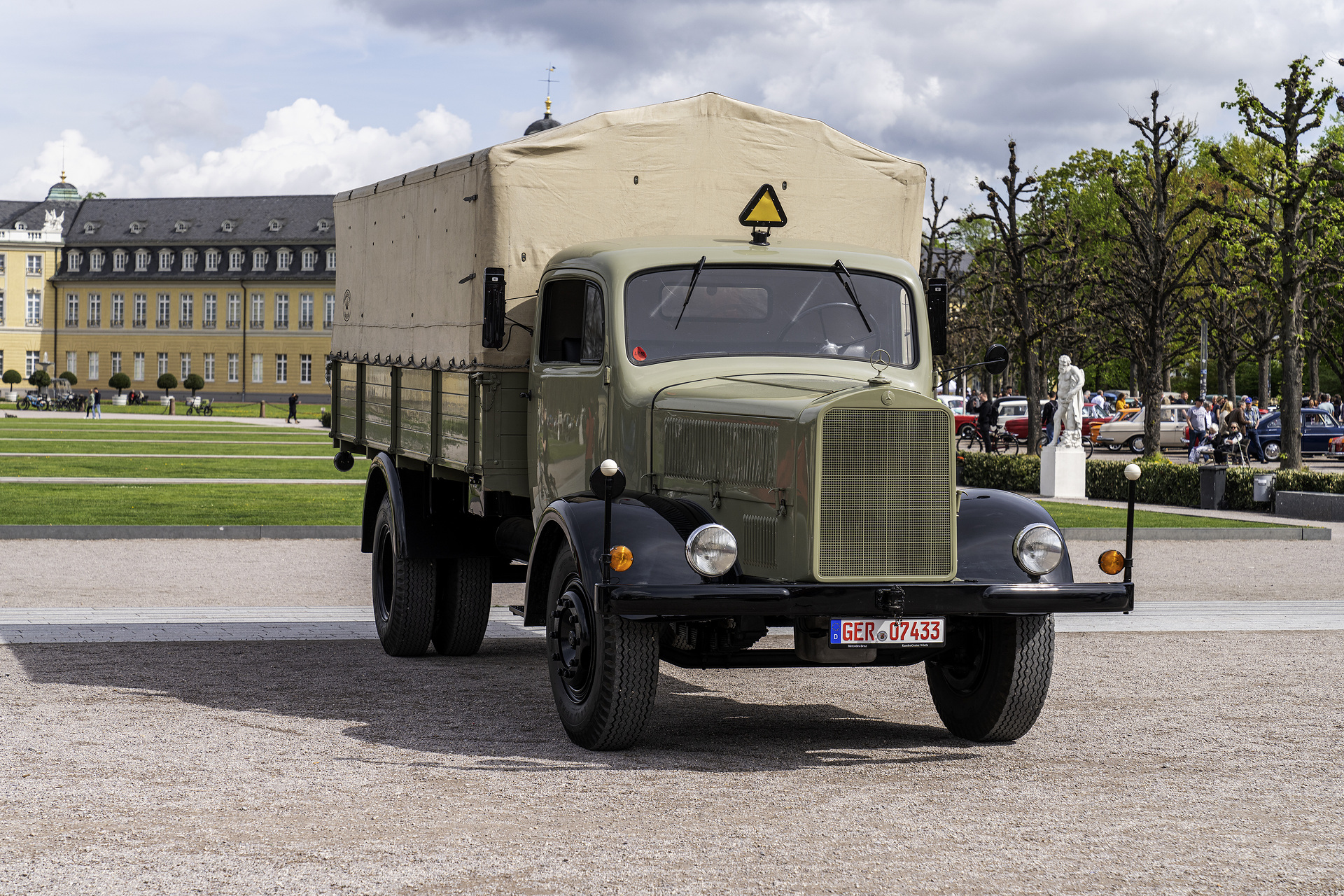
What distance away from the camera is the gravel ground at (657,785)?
5.48 meters

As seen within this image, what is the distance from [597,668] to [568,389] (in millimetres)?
1875

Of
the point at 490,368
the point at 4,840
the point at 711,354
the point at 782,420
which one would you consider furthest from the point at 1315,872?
the point at 490,368

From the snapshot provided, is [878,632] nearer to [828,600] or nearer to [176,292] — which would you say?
[828,600]

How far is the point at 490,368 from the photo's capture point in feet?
30.2

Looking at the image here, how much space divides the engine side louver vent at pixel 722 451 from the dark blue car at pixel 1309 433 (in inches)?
1564

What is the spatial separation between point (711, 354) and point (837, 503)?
1.57 meters

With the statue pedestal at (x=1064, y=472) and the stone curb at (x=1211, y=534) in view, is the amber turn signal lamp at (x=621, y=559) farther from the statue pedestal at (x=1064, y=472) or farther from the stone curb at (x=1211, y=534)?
the statue pedestal at (x=1064, y=472)

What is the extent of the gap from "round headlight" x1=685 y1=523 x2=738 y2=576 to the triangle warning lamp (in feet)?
7.90

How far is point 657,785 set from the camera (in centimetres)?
687

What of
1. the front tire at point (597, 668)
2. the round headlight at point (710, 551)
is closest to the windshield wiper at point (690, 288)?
the front tire at point (597, 668)

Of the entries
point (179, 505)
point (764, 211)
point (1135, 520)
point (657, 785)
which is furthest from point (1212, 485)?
point (657, 785)

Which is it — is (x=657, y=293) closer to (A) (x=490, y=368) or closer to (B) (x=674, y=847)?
(A) (x=490, y=368)

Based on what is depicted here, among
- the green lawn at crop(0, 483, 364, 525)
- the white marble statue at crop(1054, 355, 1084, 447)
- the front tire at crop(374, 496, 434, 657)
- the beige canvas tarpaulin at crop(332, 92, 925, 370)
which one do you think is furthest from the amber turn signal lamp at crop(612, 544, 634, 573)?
the white marble statue at crop(1054, 355, 1084, 447)

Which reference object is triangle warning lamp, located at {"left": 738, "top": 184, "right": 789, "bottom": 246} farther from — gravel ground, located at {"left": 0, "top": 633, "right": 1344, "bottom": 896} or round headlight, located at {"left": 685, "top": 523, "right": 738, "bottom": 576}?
gravel ground, located at {"left": 0, "top": 633, "right": 1344, "bottom": 896}
